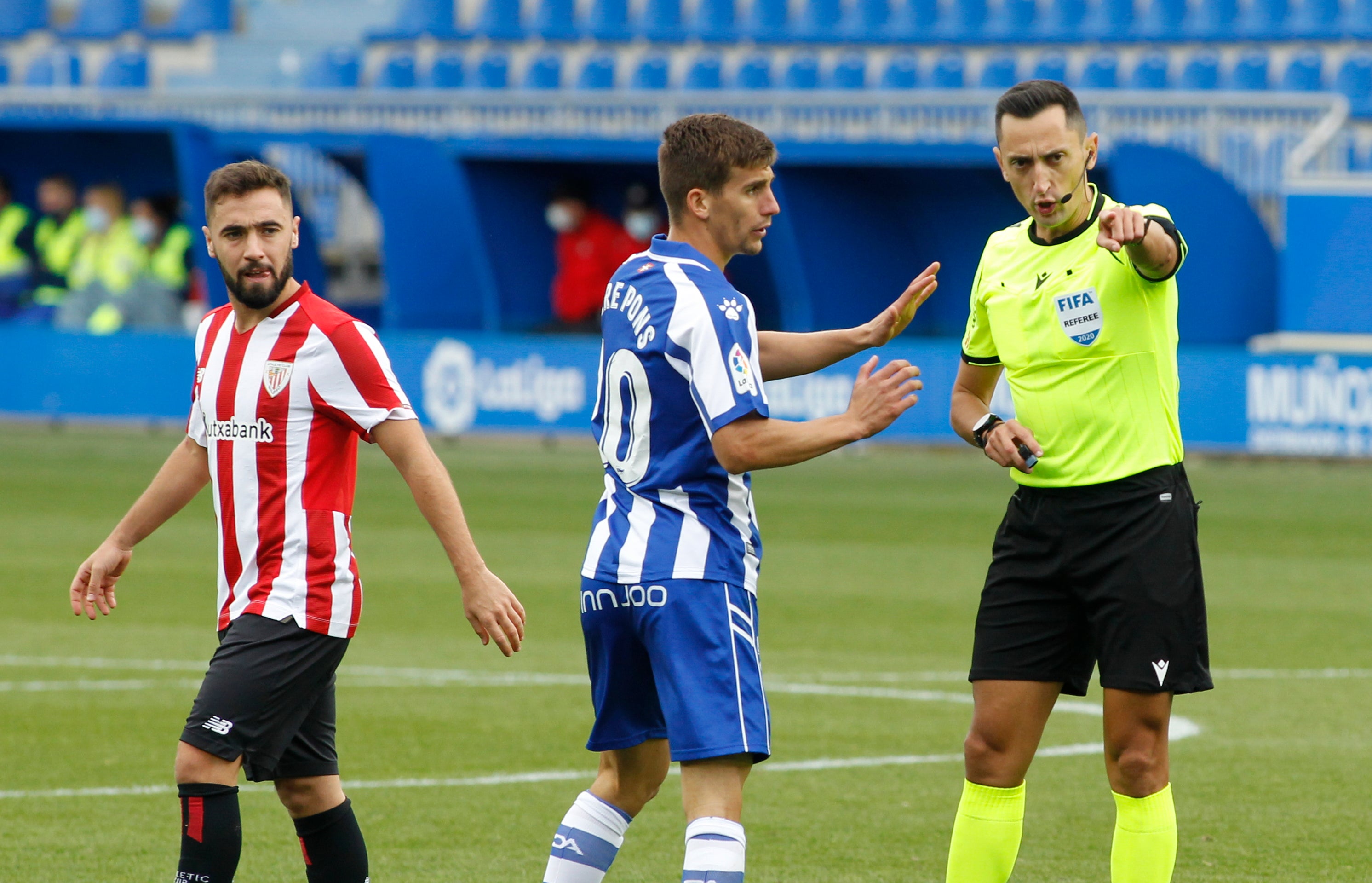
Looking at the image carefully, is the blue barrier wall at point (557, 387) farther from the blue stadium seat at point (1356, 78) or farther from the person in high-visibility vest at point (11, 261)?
the blue stadium seat at point (1356, 78)

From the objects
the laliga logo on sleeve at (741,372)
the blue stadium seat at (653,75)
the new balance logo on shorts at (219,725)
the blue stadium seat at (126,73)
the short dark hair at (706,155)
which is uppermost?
the blue stadium seat at (126,73)

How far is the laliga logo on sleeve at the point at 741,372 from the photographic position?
3.96m

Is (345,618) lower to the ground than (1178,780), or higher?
higher

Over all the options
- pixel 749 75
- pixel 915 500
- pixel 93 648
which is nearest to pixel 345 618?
pixel 93 648

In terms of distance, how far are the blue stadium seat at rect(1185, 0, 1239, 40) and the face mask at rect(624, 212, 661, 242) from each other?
22.9ft

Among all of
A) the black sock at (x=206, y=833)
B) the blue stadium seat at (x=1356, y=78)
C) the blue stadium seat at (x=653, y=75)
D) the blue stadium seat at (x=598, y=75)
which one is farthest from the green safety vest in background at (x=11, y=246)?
Answer: the black sock at (x=206, y=833)

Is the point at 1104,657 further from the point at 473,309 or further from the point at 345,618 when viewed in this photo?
the point at 473,309

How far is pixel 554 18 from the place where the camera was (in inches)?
1057

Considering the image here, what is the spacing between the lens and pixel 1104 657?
446cm

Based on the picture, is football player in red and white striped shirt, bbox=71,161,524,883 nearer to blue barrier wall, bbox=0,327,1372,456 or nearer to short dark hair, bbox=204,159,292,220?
short dark hair, bbox=204,159,292,220

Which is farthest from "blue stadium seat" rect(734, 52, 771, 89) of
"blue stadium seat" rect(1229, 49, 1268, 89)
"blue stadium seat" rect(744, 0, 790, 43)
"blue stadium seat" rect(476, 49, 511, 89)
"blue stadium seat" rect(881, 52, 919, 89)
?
"blue stadium seat" rect(1229, 49, 1268, 89)

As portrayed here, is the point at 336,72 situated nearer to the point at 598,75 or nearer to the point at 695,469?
the point at 598,75

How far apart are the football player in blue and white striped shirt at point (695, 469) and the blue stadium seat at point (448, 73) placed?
22.1 m

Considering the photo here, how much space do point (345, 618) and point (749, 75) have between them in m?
20.9
